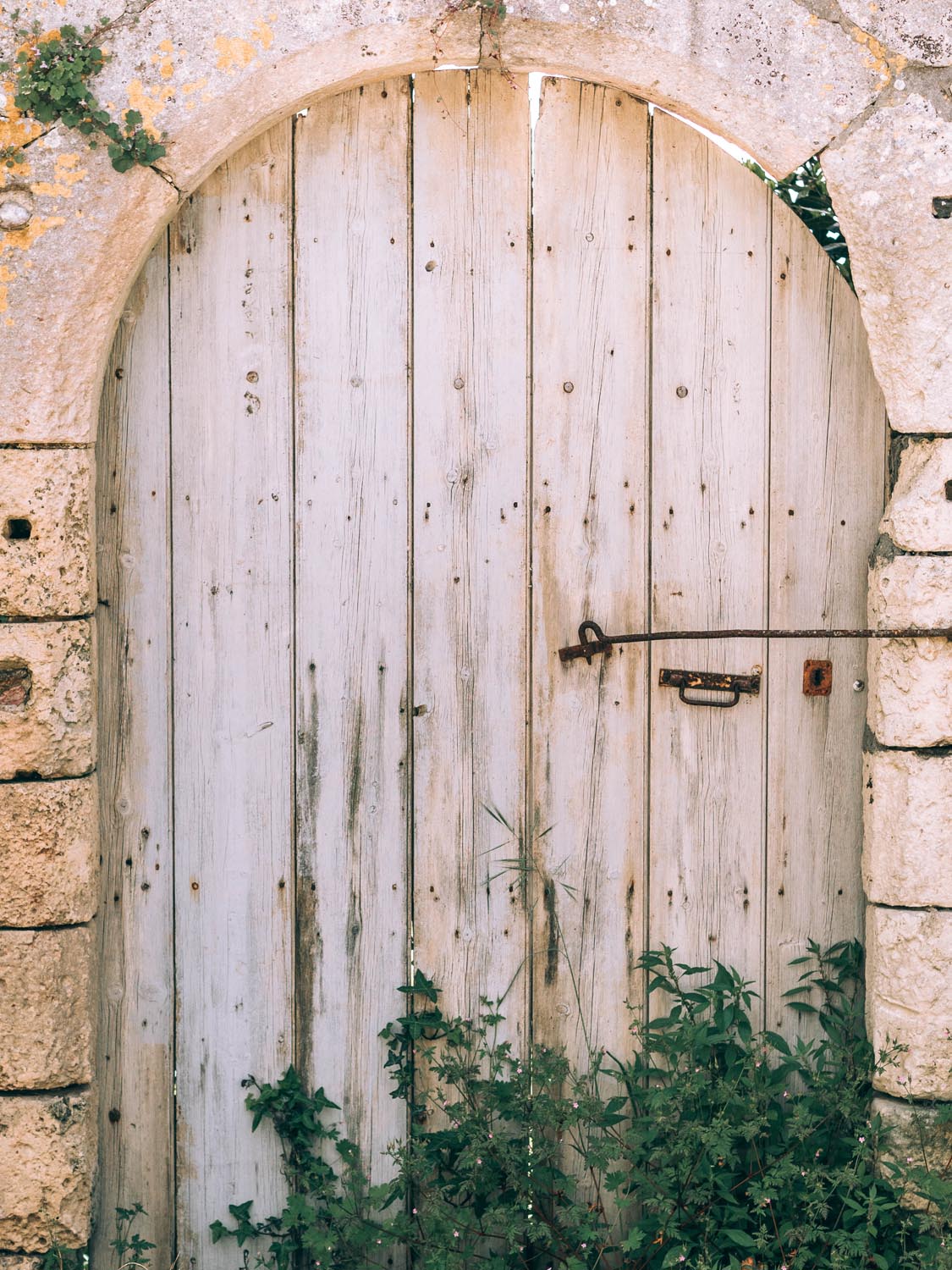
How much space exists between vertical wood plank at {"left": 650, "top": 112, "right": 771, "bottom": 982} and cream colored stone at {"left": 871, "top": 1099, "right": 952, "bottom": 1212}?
0.37 metres

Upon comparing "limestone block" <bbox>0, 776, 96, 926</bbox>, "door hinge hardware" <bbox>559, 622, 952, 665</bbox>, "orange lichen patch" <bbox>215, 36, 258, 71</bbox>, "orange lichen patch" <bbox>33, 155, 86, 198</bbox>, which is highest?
"orange lichen patch" <bbox>215, 36, 258, 71</bbox>

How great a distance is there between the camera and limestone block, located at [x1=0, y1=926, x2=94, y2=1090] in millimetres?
2189

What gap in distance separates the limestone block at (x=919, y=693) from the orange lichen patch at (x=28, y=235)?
172cm

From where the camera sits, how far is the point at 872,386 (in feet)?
8.09

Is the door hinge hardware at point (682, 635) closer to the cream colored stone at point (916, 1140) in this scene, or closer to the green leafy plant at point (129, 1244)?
the cream colored stone at point (916, 1140)

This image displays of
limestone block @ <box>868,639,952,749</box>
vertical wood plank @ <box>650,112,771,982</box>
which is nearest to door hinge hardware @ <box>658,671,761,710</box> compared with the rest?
vertical wood plank @ <box>650,112,771,982</box>

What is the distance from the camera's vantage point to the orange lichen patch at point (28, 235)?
2.13 m

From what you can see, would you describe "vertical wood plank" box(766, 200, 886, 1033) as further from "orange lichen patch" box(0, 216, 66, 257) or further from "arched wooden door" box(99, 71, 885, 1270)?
"orange lichen patch" box(0, 216, 66, 257)

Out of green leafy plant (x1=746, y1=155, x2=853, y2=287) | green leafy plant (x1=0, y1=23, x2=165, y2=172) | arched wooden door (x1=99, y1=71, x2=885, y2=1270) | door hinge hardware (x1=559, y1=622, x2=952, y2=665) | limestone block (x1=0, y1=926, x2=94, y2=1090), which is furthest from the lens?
green leafy plant (x1=746, y1=155, x2=853, y2=287)

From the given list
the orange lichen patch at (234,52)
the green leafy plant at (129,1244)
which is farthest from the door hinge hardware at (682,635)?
the green leafy plant at (129,1244)

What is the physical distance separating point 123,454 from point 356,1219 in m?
1.58

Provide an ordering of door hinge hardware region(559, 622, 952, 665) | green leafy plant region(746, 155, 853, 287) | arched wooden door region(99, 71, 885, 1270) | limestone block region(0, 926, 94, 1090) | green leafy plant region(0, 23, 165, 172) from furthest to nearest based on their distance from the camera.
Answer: green leafy plant region(746, 155, 853, 287)
arched wooden door region(99, 71, 885, 1270)
door hinge hardware region(559, 622, 952, 665)
limestone block region(0, 926, 94, 1090)
green leafy plant region(0, 23, 165, 172)

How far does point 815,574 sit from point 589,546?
47cm

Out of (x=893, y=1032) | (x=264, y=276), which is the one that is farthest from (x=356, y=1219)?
(x=264, y=276)
